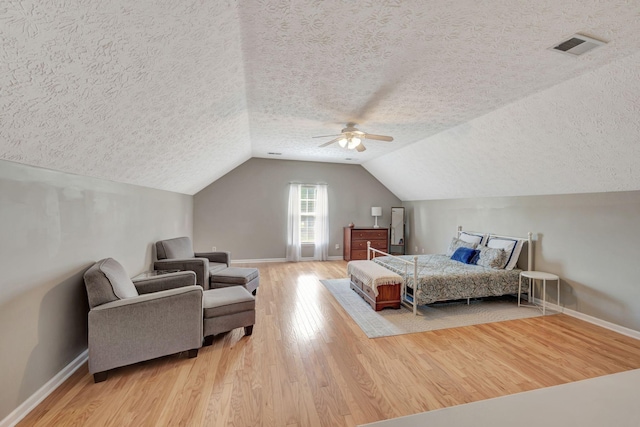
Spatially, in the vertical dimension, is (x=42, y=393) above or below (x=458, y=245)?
below

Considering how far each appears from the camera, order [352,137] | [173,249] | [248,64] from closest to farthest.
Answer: [248,64] < [352,137] < [173,249]

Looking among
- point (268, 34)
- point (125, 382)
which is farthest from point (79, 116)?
point (125, 382)

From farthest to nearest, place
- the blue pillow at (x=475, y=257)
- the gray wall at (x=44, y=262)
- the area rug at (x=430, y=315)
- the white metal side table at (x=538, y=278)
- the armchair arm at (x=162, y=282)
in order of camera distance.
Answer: the blue pillow at (x=475, y=257)
the white metal side table at (x=538, y=278)
the area rug at (x=430, y=315)
the armchair arm at (x=162, y=282)
the gray wall at (x=44, y=262)

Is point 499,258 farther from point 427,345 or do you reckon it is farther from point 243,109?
point 243,109

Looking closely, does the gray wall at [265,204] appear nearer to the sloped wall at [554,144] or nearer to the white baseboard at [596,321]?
the sloped wall at [554,144]

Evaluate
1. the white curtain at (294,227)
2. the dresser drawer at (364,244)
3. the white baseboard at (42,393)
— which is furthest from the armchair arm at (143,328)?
the dresser drawer at (364,244)

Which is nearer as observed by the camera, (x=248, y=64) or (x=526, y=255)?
(x=248, y=64)

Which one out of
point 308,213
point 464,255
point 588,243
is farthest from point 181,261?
point 588,243

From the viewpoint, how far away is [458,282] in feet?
11.4

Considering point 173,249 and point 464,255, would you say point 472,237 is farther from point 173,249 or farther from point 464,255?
point 173,249

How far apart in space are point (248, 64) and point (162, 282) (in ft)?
7.50

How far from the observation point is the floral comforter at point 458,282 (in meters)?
3.38

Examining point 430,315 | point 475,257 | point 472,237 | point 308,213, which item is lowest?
point 430,315

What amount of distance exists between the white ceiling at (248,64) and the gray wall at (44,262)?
0.18 metres
